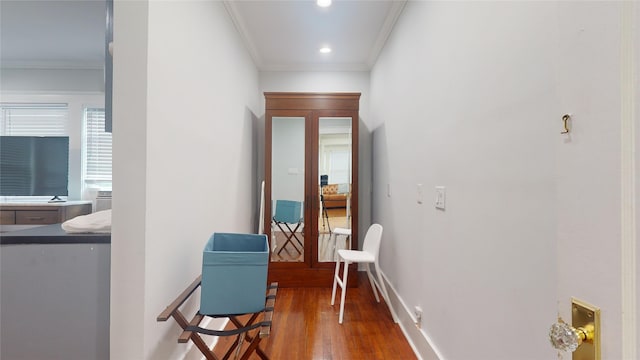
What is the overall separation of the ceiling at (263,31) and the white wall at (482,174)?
60 cm

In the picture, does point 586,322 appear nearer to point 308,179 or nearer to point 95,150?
point 308,179

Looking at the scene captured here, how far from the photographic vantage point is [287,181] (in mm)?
3199

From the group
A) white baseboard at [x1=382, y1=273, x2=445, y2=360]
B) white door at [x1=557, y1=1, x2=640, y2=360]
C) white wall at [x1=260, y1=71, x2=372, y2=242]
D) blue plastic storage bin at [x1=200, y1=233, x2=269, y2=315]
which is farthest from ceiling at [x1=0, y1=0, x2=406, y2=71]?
white baseboard at [x1=382, y1=273, x2=445, y2=360]

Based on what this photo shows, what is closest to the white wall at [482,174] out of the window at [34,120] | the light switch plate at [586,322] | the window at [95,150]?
the light switch plate at [586,322]

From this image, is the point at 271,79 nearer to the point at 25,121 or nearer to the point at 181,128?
the point at 181,128

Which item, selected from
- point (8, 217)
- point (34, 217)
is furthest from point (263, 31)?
point (8, 217)

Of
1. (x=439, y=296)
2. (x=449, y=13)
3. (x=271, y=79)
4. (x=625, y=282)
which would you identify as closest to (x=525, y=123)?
(x=625, y=282)

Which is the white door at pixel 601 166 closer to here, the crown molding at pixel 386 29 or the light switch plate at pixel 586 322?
the light switch plate at pixel 586 322

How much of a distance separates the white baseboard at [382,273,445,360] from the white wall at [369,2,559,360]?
0.04 metres

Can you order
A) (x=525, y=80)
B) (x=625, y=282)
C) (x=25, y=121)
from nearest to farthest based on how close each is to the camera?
1. (x=625, y=282)
2. (x=525, y=80)
3. (x=25, y=121)

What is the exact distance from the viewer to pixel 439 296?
160cm

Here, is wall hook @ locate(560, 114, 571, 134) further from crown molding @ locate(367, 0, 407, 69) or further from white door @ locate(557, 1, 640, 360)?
crown molding @ locate(367, 0, 407, 69)

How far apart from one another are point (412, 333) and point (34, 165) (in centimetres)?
445

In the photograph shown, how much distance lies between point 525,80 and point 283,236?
8.89ft
